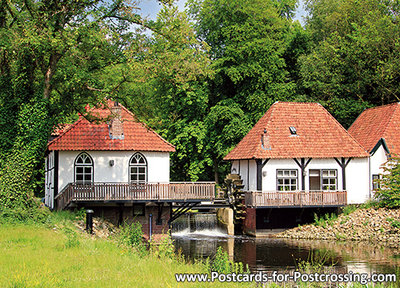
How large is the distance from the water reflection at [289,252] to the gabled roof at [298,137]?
5201 millimetres

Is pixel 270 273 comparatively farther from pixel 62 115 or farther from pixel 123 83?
pixel 62 115

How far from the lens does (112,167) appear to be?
25609mm

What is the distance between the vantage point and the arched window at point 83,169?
83.0 ft

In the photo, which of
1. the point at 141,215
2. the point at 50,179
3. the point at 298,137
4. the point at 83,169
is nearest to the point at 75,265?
the point at 141,215

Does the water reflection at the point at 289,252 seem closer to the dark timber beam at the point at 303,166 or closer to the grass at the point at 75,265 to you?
the dark timber beam at the point at 303,166

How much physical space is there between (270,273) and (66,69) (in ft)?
39.3

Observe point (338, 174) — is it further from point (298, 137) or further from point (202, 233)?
point (202, 233)

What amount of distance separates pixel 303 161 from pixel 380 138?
5.01 metres

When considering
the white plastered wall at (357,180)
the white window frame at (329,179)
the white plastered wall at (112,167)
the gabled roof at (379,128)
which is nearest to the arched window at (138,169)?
the white plastered wall at (112,167)

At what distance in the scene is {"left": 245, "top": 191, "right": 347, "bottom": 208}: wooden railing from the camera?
2716 centimetres

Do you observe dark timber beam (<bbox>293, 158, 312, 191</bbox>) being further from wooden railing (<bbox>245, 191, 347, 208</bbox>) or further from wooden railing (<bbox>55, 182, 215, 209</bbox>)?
wooden railing (<bbox>55, 182, 215, 209</bbox>)

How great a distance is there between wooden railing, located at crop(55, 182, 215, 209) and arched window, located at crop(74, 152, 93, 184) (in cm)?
96

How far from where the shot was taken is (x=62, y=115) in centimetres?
2377

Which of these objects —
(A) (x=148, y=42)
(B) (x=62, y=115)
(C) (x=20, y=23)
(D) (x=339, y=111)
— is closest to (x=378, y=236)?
(D) (x=339, y=111)
